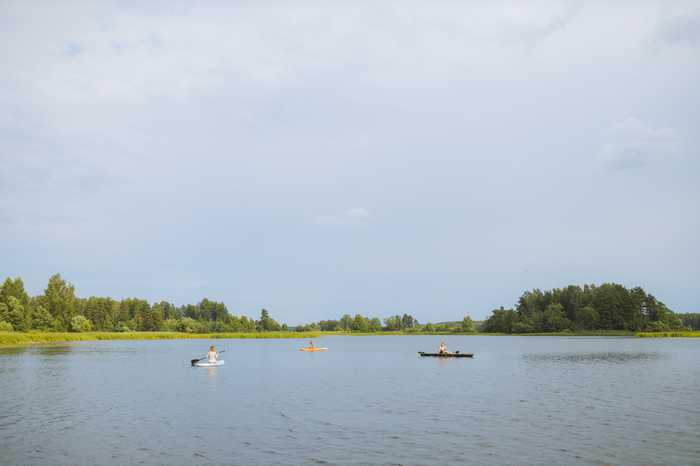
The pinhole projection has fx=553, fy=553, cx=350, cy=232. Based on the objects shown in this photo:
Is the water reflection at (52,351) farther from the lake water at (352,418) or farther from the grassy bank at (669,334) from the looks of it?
the grassy bank at (669,334)

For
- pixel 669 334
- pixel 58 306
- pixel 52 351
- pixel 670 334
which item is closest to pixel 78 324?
pixel 58 306

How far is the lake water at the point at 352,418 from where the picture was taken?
78.0 ft

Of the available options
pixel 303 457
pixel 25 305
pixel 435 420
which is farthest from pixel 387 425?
pixel 25 305

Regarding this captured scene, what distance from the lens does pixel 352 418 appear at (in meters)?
32.7

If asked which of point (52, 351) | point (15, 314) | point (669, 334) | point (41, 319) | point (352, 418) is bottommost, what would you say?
point (352, 418)

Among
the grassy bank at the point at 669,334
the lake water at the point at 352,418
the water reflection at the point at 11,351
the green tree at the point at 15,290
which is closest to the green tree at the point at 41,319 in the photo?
the green tree at the point at 15,290

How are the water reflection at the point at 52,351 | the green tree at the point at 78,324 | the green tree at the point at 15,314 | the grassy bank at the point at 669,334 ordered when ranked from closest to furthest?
the water reflection at the point at 52,351 → the green tree at the point at 15,314 → the green tree at the point at 78,324 → the grassy bank at the point at 669,334

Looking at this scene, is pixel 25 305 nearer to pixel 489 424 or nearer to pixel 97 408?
pixel 97 408

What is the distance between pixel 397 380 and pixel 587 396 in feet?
61.4

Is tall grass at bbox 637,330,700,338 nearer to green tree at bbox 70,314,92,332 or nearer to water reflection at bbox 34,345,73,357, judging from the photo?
water reflection at bbox 34,345,73,357

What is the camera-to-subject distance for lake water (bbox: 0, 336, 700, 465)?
23.8 metres

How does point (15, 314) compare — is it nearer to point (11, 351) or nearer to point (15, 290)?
A: point (15, 290)

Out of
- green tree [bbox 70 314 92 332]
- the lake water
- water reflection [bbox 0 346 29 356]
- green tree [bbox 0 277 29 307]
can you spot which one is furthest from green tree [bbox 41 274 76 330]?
the lake water

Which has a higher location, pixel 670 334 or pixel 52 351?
pixel 670 334
